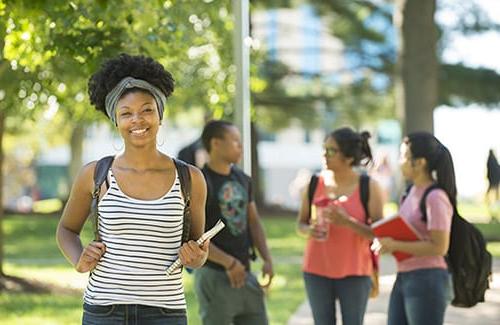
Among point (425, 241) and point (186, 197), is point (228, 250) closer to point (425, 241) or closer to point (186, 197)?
point (425, 241)

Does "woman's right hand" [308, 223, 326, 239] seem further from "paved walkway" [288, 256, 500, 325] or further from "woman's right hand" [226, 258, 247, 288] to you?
"paved walkway" [288, 256, 500, 325]

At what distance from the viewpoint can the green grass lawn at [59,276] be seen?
37.2ft

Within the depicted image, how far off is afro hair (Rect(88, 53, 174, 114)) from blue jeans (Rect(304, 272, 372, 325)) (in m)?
2.67

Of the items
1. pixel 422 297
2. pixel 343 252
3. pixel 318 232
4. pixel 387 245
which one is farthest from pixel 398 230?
pixel 318 232

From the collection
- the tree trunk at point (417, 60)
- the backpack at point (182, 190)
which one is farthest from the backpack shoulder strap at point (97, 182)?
the tree trunk at point (417, 60)

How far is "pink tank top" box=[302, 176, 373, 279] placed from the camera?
22.4ft

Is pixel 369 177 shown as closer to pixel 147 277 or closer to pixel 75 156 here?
pixel 147 277

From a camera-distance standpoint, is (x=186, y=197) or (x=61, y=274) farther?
(x=61, y=274)

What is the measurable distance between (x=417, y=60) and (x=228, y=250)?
43.9 ft

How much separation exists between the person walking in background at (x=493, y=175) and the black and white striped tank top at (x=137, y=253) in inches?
433

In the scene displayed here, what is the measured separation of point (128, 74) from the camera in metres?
4.49

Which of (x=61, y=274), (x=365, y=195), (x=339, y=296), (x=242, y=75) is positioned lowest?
(x=61, y=274)

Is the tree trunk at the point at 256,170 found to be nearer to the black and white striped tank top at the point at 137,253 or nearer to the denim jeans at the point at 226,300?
the denim jeans at the point at 226,300

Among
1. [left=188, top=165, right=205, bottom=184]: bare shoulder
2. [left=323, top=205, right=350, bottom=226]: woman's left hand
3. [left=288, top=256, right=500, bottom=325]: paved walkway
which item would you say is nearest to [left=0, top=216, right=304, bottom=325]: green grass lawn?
[left=288, top=256, right=500, bottom=325]: paved walkway
